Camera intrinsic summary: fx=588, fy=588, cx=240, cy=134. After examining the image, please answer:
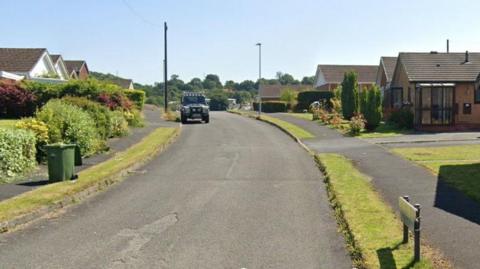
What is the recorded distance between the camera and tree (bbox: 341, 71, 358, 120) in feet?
123

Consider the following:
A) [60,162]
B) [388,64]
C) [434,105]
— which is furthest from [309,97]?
[60,162]

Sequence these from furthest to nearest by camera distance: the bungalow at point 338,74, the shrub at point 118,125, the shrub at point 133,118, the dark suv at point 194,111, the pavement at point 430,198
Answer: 1. the bungalow at point 338,74
2. the dark suv at point 194,111
3. the shrub at point 133,118
4. the shrub at point 118,125
5. the pavement at point 430,198

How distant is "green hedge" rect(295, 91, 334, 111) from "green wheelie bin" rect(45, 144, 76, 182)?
44.3 meters

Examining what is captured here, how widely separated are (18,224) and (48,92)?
23.3 metres

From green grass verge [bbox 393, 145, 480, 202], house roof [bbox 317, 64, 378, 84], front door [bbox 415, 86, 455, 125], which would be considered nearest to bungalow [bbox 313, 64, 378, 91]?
house roof [bbox 317, 64, 378, 84]

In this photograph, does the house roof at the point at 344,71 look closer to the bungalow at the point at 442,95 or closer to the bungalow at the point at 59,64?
the bungalow at the point at 59,64

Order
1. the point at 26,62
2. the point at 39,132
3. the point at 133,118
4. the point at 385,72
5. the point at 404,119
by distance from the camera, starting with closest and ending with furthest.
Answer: the point at 39,132, the point at 404,119, the point at 133,118, the point at 26,62, the point at 385,72

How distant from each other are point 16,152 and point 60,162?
1.39 meters

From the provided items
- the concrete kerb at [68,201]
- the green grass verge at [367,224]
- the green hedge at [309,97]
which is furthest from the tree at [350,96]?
the green grass verge at [367,224]

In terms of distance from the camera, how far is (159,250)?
8156 millimetres

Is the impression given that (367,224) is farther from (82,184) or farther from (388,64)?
(388,64)

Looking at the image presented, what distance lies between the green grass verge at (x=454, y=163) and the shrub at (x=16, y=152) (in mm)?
10709

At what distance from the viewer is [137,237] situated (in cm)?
895

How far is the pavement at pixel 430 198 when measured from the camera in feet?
26.7
